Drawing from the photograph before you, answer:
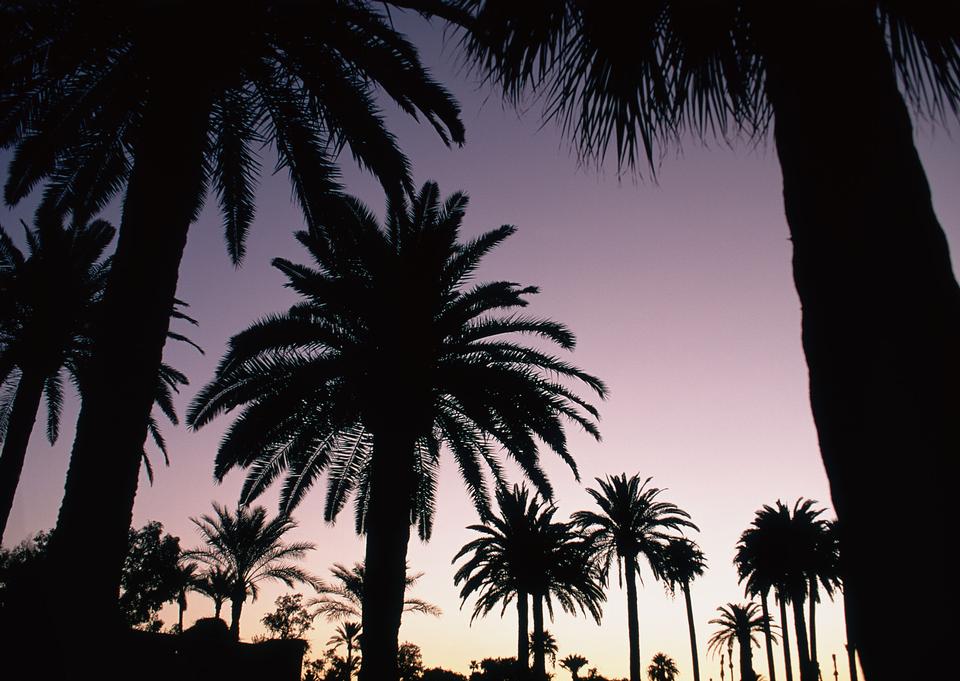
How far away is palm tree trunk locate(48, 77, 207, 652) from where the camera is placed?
5.01 metres

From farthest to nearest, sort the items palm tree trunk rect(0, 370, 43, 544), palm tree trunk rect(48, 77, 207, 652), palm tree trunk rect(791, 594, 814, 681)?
palm tree trunk rect(791, 594, 814, 681) < palm tree trunk rect(0, 370, 43, 544) < palm tree trunk rect(48, 77, 207, 652)

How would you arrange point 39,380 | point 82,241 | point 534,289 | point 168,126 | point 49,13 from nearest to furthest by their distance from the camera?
point 168,126, point 49,13, point 534,289, point 39,380, point 82,241

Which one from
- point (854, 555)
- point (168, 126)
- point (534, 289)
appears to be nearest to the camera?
point (854, 555)

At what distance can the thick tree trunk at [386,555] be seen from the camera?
10445 mm

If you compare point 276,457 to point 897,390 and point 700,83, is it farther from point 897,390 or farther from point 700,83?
point 897,390

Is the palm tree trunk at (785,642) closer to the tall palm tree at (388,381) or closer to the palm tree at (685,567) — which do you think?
the palm tree at (685,567)

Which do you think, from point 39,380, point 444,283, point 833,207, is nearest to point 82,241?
point 39,380

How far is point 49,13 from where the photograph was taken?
294 inches

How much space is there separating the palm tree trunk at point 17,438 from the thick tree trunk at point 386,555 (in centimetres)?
779

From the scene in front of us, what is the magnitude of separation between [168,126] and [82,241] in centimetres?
1223

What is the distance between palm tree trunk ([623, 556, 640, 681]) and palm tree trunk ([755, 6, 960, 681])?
29.5 meters

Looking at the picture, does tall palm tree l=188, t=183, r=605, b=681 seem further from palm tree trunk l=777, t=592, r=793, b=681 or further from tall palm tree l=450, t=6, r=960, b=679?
palm tree trunk l=777, t=592, r=793, b=681

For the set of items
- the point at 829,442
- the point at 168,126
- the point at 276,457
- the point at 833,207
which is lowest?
the point at 829,442

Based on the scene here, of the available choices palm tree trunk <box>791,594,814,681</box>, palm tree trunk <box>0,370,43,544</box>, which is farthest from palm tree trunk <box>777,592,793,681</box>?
palm tree trunk <box>0,370,43,544</box>
